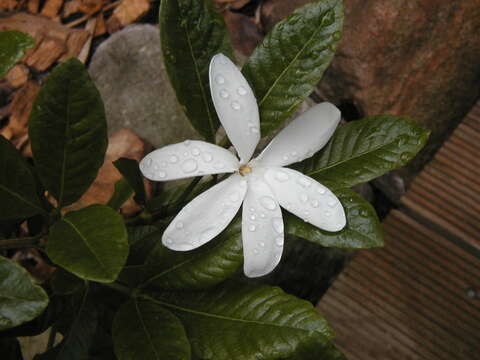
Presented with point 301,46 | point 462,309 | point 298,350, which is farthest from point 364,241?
point 462,309

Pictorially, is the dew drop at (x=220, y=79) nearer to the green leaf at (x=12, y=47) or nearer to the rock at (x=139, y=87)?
the green leaf at (x=12, y=47)

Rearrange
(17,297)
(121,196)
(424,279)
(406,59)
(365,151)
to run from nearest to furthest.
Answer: (17,297)
(365,151)
(121,196)
(424,279)
(406,59)

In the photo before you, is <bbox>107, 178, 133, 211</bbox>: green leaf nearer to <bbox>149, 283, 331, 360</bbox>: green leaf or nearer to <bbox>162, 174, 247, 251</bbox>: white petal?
<bbox>149, 283, 331, 360</bbox>: green leaf

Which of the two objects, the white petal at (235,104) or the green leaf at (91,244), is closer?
the green leaf at (91,244)

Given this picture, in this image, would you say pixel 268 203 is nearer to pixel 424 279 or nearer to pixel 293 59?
pixel 293 59

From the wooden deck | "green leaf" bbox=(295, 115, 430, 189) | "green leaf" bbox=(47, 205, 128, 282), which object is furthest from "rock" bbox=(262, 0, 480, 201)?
"green leaf" bbox=(47, 205, 128, 282)

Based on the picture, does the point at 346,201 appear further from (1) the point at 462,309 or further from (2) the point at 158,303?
(1) the point at 462,309

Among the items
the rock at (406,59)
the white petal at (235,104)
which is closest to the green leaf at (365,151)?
the white petal at (235,104)

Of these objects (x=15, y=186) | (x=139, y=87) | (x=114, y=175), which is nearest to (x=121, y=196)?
(x=15, y=186)
